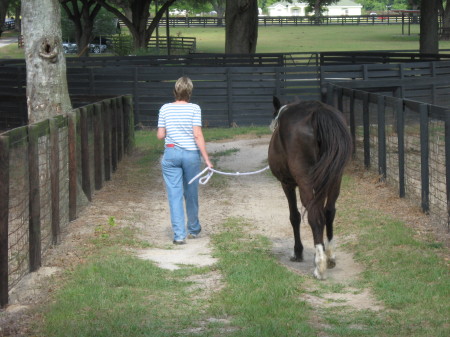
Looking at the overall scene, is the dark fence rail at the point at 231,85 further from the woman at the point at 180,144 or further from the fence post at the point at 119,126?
the woman at the point at 180,144

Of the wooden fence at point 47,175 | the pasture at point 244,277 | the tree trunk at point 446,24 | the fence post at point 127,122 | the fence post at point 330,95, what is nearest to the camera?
the pasture at point 244,277

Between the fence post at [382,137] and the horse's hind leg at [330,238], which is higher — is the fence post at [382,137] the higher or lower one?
the higher one

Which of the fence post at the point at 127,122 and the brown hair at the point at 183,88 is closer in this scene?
the brown hair at the point at 183,88

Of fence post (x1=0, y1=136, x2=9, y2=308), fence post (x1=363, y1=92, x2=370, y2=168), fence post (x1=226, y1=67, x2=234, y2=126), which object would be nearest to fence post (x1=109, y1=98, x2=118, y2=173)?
fence post (x1=363, y1=92, x2=370, y2=168)

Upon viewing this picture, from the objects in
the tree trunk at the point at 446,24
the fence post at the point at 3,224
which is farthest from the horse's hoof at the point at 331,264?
the tree trunk at the point at 446,24

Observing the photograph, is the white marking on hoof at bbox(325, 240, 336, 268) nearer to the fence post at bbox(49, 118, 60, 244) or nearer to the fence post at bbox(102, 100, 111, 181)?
the fence post at bbox(49, 118, 60, 244)

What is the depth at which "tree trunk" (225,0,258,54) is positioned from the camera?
3038 cm

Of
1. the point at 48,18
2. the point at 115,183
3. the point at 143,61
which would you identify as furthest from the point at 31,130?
the point at 143,61

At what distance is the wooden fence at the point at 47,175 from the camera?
7148 millimetres

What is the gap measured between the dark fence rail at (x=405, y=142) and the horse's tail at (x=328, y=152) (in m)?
1.96

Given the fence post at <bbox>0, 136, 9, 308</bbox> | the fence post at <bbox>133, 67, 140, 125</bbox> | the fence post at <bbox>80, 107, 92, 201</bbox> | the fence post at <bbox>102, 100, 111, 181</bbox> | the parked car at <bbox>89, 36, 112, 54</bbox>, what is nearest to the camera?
the fence post at <bbox>0, 136, 9, 308</bbox>

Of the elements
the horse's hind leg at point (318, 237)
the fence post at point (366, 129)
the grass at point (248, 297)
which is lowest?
the grass at point (248, 297)

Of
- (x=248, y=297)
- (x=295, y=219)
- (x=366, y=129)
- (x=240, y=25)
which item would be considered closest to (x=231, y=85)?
(x=240, y=25)

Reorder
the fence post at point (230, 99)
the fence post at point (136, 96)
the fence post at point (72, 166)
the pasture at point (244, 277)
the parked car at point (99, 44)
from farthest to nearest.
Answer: the parked car at point (99, 44), the fence post at point (136, 96), the fence post at point (230, 99), the fence post at point (72, 166), the pasture at point (244, 277)
